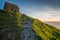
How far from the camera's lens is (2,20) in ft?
10.9

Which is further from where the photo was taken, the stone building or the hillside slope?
the stone building

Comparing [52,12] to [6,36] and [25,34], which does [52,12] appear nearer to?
[25,34]

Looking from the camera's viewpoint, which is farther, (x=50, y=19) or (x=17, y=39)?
(x=50, y=19)

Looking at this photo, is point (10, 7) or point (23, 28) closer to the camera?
point (23, 28)

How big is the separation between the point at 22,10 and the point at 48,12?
1.79ft

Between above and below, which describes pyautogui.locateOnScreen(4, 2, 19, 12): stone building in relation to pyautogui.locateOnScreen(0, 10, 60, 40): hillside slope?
above

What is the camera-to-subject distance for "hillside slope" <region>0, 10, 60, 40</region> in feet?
10.5

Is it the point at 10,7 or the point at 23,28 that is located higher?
the point at 10,7

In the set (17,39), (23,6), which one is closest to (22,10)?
(23,6)

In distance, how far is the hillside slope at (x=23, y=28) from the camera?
3199 mm

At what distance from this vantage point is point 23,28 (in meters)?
3.32

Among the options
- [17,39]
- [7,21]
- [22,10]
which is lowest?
[17,39]

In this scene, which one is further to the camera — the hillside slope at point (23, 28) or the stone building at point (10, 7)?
the stone building at point (10, 7)

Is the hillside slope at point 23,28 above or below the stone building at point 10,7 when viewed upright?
below
